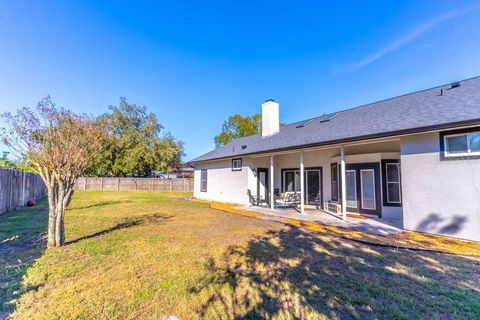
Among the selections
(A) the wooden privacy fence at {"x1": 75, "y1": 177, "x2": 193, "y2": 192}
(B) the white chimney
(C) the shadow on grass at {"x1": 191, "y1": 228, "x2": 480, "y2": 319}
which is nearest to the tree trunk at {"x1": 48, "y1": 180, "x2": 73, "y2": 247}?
(C) the shadow on grass at {"x1": 191, "y1": 228, "x2": 480, "y2": 319}

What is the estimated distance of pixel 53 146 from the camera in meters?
5.29

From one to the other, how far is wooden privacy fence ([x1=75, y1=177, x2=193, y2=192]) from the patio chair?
17.1 meters

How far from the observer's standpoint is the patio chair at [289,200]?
12086 mm

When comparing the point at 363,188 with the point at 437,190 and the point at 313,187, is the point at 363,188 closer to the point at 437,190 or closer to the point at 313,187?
the point at 313,187

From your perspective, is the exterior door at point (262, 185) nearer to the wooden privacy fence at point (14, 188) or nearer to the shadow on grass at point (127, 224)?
the shadow on grass at point (127, 224)

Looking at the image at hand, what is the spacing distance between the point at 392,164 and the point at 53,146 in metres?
11.3

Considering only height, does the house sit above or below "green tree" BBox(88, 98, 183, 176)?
below

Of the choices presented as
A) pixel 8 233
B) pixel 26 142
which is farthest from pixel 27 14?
pixel 8 233

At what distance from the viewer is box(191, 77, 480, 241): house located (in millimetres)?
5934

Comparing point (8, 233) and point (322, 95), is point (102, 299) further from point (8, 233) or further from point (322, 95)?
point (322, 95)

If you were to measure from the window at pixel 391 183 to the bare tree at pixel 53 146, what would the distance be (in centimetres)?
1036

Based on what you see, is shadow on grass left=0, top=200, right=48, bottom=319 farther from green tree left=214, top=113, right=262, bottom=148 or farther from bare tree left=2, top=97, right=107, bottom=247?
green tree left=214, top=113, right=262, bottom=148

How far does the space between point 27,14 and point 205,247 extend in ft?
33.1

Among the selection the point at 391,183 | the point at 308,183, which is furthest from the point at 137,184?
the point at 391,183
